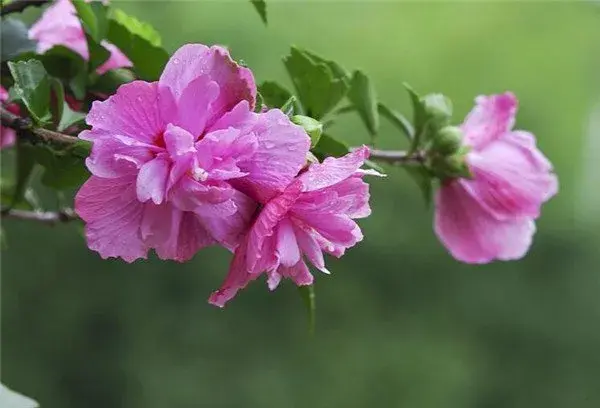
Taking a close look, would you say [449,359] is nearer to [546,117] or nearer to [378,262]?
[378,262]

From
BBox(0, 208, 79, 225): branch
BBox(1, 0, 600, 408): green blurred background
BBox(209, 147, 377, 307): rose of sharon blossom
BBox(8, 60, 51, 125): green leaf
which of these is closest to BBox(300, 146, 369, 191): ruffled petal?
BBox(209, 147, 377, 307): rose of sharon blossom

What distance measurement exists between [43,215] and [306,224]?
0.30 metres

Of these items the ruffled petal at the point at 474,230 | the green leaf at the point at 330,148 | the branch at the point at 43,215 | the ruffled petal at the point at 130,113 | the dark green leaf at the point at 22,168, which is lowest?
the branch at the point at 43,215


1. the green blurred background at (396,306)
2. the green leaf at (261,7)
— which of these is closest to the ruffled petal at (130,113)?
the green leaf at (261,7)

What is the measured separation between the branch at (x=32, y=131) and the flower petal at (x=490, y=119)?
0.21 m

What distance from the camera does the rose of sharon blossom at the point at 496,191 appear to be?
422mm

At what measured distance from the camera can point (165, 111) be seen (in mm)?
252

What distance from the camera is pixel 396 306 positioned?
2.12 metres

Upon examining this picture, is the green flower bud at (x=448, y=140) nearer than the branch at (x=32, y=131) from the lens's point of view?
No

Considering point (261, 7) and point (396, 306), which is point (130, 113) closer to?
point (261, 7)

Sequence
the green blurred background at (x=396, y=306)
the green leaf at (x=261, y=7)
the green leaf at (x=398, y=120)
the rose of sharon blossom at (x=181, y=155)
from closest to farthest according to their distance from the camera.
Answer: the rose of sharon blossom at (x=181, y=155) → the green leaf at (x=261, y=7) → the green leaf at (x=398, y=120) → the green blurred background at (x=396, y=306)

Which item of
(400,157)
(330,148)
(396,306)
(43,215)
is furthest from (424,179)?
(396,306)

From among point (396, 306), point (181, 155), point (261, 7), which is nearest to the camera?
point (181, 155)

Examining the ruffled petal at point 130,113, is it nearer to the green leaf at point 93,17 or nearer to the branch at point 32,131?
the branch at point 32,131
